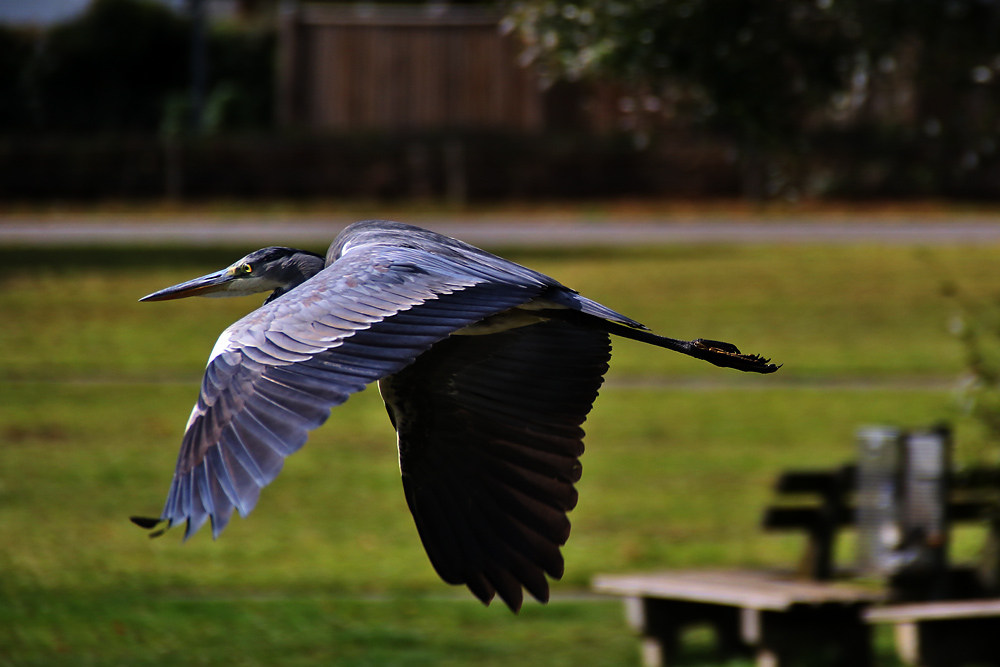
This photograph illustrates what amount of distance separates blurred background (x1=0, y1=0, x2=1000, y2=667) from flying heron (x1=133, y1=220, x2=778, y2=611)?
2701 mm

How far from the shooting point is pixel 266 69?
3128cm

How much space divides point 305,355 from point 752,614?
3.50 m

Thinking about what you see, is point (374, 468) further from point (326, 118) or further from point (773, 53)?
point (326, 118)

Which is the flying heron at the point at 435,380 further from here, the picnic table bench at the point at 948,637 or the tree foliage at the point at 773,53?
the tree foliage at the point at 773,53

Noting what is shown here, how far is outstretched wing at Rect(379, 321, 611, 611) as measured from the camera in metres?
3.82

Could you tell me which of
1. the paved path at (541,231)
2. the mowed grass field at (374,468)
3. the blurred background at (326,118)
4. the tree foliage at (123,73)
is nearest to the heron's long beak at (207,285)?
the mowed grass field at (374,468)

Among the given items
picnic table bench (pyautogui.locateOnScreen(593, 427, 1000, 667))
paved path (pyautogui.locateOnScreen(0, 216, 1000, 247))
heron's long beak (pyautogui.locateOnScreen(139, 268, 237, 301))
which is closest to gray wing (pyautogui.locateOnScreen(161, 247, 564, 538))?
heron's long beak (pyautogui.locateOnScreen(139, 268, 237, 301))

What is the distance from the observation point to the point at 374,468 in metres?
9.87

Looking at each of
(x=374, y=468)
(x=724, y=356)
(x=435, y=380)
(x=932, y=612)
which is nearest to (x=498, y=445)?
(x=435, y=380)

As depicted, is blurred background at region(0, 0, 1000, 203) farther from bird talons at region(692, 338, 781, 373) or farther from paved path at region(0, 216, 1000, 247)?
bird talons at region(692, 338, 781, 373)

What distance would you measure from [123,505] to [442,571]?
558cm

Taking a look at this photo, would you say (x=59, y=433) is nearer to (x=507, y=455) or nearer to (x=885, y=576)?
(x=885, y=576)

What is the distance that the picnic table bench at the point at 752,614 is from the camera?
605 cm

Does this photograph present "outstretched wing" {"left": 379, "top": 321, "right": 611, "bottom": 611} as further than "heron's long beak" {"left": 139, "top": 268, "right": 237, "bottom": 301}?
No
